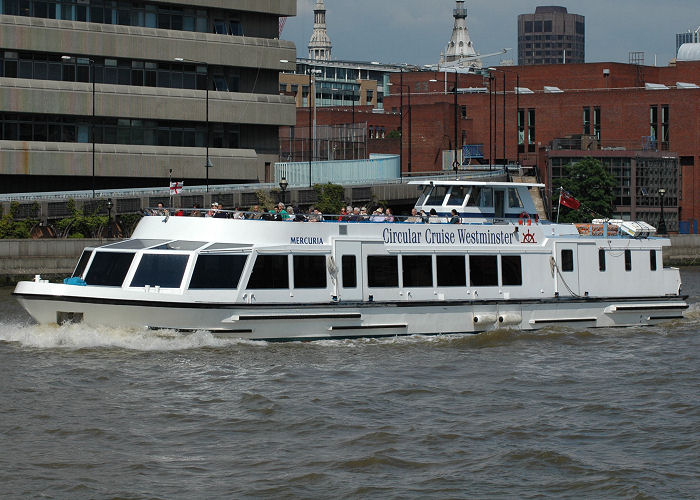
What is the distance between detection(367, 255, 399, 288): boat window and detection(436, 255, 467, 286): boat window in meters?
1.26

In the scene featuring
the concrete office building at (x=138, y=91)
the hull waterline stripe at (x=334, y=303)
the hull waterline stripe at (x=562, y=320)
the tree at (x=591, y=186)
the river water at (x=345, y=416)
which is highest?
the concrete office building at (x=138, y=91)

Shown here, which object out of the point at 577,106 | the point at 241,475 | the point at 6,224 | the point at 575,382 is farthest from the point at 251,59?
the point at 241,475

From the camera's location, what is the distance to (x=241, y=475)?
17969 mm

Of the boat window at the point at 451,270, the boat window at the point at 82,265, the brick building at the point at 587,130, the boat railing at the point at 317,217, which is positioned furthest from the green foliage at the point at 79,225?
the brick building at the point at 587,130

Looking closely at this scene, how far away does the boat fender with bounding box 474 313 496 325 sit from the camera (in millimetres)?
30344

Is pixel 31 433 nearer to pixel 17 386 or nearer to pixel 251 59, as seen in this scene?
pixel 17 386

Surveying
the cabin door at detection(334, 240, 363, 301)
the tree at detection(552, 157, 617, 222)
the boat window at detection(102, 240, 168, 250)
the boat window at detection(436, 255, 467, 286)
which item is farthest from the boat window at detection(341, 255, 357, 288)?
the tree at detection(552, 157, 617, 222)

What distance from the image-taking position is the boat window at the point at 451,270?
30.2 meters

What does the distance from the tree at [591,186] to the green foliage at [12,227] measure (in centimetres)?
4403

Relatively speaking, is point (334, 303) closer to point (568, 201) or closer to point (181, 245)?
point (181, 245)

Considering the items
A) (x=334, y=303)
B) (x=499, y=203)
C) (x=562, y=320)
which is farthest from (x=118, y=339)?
(x=499, y=203)

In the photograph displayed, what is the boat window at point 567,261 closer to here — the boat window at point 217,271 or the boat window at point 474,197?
the boat window at point 474,197

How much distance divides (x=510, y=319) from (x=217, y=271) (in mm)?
8252

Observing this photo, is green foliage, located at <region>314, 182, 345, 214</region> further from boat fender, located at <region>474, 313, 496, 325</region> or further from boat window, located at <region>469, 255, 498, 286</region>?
boat fender, located at <region>474, 313, 496, 325</region>
